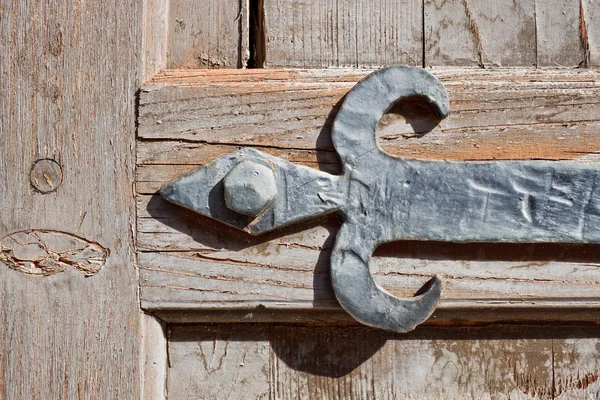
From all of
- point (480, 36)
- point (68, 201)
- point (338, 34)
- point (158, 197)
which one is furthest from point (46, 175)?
point (480, 36)

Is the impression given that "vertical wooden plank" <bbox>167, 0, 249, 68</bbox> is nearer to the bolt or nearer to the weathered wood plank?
the weathered wood plank

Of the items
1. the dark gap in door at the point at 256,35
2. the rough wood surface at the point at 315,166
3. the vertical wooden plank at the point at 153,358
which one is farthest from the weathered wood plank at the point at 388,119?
the vertical wooden plank at the point at 153,358

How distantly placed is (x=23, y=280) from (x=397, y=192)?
0.51 m

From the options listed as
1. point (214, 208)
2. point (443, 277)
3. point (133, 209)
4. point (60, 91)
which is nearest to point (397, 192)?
point (443, 277)

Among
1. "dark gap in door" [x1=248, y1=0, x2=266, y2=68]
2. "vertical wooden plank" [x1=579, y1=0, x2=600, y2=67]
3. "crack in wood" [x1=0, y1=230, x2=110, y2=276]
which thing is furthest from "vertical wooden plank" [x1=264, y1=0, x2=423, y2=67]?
"crack in wood" [x1=0, y1=230, x2=110, y2=276]

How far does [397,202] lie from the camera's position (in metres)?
0.73

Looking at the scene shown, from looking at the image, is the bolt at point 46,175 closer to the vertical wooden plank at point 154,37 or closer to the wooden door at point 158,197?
the wooden door at point 158,197

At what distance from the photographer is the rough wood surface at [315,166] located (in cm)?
76

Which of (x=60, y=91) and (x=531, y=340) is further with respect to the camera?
(x=531, y=340)

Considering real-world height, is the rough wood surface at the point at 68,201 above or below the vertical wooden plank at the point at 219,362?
above

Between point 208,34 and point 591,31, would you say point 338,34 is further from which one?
point 591,31

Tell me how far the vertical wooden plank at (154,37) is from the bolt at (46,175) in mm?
168

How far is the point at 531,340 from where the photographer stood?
2.80ft

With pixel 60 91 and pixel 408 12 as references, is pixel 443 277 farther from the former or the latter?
pixel 60 91
